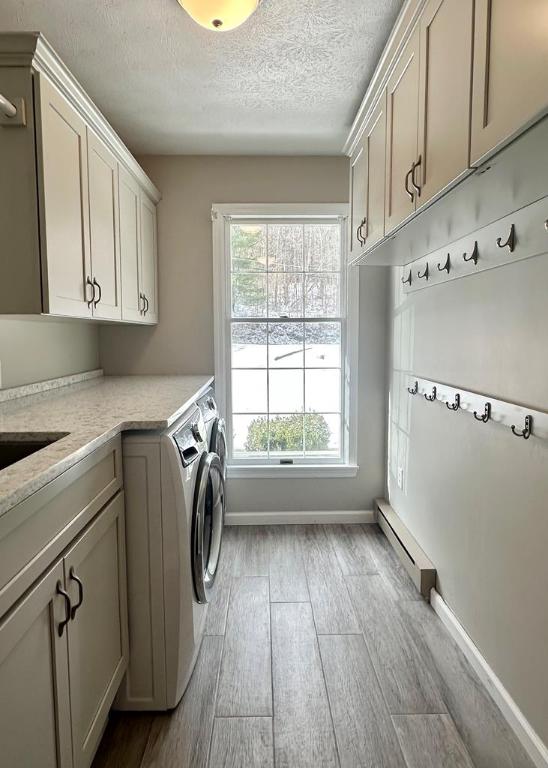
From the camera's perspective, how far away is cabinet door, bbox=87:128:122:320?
6.32 ft

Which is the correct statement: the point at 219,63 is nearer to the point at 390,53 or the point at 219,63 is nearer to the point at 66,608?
the point at 390,53

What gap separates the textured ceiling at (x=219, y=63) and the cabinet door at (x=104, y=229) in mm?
366

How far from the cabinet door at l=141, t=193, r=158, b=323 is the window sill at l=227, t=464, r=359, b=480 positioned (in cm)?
115

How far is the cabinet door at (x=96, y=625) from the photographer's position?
1135 mm

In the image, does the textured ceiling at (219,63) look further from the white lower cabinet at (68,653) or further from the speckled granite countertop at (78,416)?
the white lower cabinet at (68,653)

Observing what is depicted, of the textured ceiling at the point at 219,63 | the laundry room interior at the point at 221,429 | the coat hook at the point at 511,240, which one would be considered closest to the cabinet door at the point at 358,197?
the laundry room interior at the point at 221,429

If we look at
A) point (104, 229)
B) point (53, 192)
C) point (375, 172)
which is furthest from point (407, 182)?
point (104, 229)

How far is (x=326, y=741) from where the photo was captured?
1.43 m

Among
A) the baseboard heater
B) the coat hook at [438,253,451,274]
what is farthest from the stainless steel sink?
the baseboard heater

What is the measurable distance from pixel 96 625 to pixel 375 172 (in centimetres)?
194

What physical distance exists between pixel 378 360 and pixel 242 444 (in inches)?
43.1

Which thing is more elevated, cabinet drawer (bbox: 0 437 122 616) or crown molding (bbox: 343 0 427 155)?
crown molding (bbox: 343 0 427 155)

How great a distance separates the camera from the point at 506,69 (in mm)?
935

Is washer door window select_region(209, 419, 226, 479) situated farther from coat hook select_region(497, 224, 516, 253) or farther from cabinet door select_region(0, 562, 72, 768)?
coat hook select_region(497, 224, 516, 253)
